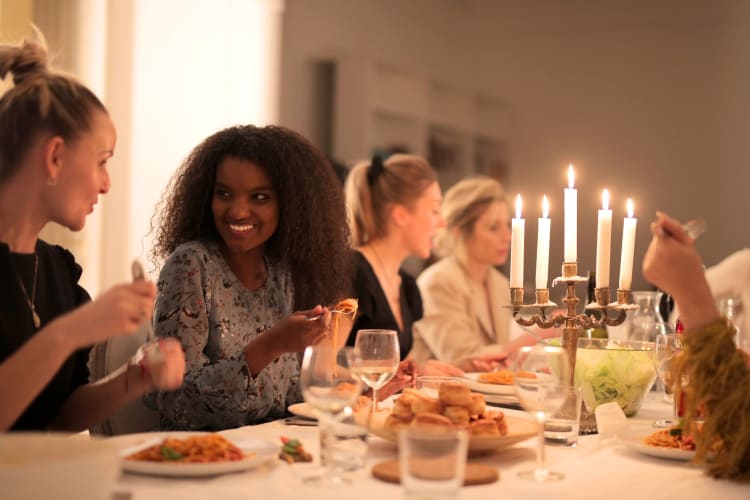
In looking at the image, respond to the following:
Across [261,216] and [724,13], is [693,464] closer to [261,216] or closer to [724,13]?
[261,216]

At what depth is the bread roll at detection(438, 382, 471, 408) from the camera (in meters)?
1.52

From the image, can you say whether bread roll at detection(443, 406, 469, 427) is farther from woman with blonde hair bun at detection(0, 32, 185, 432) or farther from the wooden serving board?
woman with blonde hair bun at detection(0, 32, 185, 432)

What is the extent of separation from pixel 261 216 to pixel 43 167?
737 millimetres

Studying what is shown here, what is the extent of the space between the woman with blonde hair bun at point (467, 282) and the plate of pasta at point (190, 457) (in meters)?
2.25

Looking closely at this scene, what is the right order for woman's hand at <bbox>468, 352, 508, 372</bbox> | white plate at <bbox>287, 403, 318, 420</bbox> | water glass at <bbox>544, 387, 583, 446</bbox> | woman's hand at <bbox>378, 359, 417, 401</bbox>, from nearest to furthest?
water glass at <bbox>544, 387, 583, 446</bbox> < white plate at <bbox>287, 403, 318, 420</bbox> < woman's hand at <bbox>378, 359, 417, 401</bbox> < woman's hand at <bbox>468, 352, 508, 372</bbox>

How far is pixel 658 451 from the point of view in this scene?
1543 mm

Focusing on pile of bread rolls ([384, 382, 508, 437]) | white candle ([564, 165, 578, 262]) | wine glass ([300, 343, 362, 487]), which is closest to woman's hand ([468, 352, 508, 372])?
white candle ([564, 165, 578, 262])

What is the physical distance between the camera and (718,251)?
23.3 ft

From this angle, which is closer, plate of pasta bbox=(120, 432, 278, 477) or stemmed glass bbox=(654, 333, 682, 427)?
plate of pasta bbox=(120, 432, 278, 477)

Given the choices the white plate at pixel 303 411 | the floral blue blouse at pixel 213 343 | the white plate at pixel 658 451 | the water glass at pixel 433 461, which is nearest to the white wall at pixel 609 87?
the floral blue blouse at pixel 213 343

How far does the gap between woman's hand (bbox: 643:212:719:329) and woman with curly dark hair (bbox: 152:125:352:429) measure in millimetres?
661

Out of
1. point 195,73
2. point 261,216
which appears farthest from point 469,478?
point 195,73

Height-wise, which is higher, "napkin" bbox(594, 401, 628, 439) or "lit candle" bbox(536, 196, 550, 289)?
"lit candle" bbox(536, 196, 550, 289)

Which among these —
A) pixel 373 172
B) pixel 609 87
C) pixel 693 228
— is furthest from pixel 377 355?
pixel 609 87
